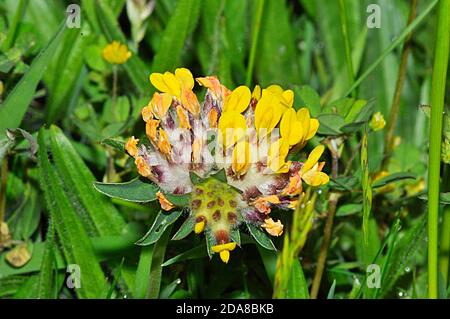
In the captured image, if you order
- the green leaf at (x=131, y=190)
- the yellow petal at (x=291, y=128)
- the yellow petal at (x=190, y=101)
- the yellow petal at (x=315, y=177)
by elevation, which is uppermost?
the yellow petal at (x=190, y=101)

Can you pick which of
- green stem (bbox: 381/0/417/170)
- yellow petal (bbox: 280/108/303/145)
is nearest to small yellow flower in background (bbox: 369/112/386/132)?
green stem (bbox: 381/0/417/170)

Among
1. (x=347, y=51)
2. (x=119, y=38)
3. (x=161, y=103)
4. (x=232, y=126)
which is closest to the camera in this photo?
(x=232, y=126)

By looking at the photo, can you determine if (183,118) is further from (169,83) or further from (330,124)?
(330,124)

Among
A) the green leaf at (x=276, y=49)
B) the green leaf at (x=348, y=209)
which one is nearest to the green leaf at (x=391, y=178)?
the green leaf at (x=348, y=209)

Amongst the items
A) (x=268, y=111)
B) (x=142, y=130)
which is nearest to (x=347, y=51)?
(x=142, y=130)

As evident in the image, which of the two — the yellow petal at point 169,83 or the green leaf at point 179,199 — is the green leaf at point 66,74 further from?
the green leaf at point 179,199
